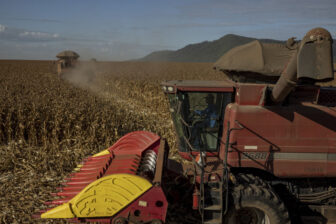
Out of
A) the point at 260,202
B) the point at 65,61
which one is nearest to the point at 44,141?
the point at 260,202

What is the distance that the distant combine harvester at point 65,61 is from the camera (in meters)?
21.9

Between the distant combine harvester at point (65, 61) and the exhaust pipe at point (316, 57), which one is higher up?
the distant combine harvester at point (65, 61)

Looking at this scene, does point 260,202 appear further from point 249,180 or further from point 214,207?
point 214,207

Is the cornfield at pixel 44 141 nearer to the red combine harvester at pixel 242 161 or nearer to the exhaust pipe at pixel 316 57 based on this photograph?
the red combine harvester at pixel 242 161

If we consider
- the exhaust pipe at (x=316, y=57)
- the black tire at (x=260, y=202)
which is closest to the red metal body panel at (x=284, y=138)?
the black tire at (x=260, y=202)

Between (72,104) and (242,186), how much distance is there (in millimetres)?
6287

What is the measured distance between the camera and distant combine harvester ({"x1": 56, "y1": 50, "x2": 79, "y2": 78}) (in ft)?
71.8

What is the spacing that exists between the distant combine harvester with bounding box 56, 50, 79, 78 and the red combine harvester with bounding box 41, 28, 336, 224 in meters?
19.5

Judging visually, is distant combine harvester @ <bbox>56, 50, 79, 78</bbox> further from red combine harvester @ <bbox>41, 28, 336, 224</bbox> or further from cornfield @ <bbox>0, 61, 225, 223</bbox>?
red combine harvester @ <bbox>41, 28, 336, 224</bbox>

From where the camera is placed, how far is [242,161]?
3.67 metres

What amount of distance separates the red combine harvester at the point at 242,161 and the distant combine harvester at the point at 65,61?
19.5 metres

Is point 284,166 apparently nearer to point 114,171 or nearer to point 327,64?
point 327,64

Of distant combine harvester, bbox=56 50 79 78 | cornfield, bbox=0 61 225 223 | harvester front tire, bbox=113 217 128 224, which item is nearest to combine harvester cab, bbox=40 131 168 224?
harvester front tire, bbox=113 217 128 224

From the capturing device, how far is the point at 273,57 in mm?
3834
